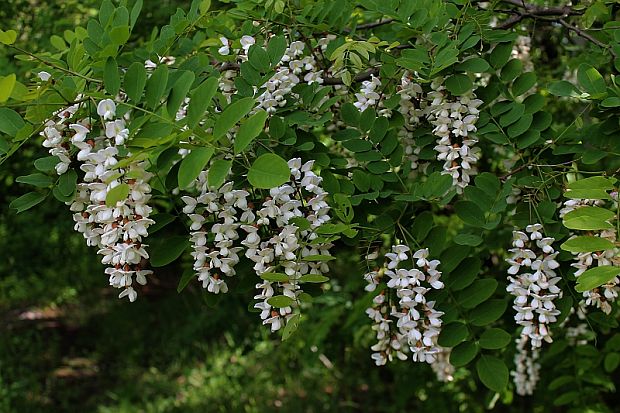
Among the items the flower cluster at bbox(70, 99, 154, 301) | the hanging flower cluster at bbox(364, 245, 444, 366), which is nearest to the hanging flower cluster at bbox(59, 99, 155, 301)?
the flower cluster at bbox(70, 99, 154, 301)

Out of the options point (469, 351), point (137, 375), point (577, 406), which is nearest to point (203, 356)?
point (137, 375)

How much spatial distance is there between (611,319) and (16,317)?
4766mm

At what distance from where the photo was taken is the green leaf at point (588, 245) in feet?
4.03

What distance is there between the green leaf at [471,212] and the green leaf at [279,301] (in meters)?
0.40

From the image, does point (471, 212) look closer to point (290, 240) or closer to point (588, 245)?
point (588, 245)

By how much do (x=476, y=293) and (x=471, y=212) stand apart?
0.56ft

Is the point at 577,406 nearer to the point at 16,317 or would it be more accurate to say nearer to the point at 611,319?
the point at 611,319

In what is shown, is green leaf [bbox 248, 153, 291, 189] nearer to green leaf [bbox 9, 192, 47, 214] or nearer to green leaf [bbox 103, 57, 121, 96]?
green leaf [bbox 103, 57, 121, 96]

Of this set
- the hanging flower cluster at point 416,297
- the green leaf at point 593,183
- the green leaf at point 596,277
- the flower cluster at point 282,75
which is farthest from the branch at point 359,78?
the green leaf at point 596,277

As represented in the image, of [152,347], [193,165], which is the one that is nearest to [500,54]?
[193,165]

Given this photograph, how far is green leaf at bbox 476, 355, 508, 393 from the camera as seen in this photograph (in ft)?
4.75

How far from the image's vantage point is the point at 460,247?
1466 millimetres

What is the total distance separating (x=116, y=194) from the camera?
1102 mm

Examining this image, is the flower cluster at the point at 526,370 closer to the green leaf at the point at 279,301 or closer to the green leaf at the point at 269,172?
the green leaf at the point at 279,301
